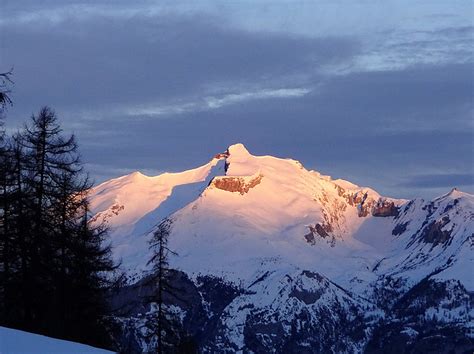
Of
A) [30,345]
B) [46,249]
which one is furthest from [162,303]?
[30,345]

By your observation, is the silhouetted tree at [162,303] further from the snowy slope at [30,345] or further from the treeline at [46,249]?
the snowy slope at [30,345]

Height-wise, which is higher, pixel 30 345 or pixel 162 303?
pixel 162 303

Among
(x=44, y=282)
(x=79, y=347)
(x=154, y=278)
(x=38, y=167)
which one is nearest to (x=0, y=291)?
(x=44, y=282)

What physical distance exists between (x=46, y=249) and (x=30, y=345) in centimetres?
1551

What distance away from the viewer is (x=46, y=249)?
44938 mm

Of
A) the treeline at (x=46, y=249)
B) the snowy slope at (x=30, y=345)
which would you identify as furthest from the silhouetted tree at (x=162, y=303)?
the snowy slope at (x=30, y=345)

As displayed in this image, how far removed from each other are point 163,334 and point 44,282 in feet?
24.9

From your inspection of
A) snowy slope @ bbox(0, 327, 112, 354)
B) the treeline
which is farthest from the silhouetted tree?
snowy slope @ bbox(0, 327, 112, 354)

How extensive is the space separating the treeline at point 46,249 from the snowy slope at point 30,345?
10.00 m

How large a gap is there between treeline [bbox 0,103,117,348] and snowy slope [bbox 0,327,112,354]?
1000 cm

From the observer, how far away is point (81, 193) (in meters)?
48.8

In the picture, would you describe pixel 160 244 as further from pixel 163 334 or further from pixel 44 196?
pixel 44 196

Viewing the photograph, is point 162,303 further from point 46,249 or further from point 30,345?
point 30,345

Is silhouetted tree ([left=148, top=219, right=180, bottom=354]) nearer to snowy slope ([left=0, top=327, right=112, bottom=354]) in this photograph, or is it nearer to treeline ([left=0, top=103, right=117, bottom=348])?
treeline ([left=0, top=103, right=117, bottom=348])
